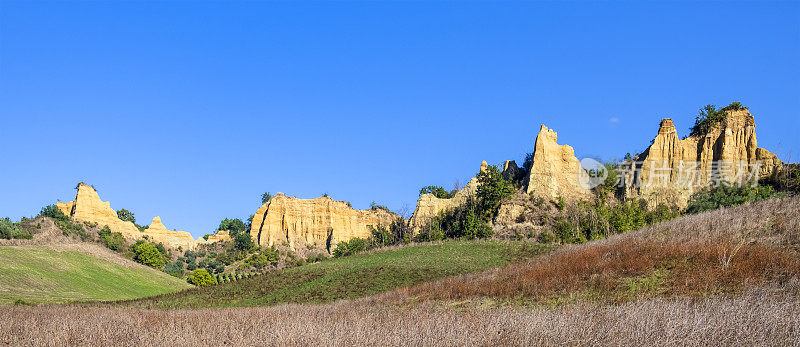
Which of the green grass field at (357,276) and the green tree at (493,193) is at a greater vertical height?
the green tree at (493,193)

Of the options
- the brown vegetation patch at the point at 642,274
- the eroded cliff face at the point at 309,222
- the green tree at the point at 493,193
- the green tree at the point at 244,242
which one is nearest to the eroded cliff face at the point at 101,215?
the green tree at the point at 244,242

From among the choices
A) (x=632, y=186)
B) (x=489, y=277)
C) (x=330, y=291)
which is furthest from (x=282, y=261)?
(x=489, y=277)

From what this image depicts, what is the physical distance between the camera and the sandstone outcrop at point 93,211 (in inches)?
3142

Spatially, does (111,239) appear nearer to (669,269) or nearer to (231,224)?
(231,224)

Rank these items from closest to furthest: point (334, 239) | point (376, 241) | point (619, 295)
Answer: point (619, 295) → point (376, 241) → point (334, 239)

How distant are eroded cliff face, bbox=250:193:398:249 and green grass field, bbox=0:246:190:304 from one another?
28.1 m

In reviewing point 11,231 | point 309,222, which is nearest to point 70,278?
point 11,231

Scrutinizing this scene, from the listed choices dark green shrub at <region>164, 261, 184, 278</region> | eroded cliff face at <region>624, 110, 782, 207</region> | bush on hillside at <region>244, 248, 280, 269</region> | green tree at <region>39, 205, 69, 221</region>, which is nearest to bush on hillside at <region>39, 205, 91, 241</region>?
green tree at <region>39, 205, 69, 221</region>

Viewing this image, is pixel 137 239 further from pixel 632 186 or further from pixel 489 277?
pixel 489 277

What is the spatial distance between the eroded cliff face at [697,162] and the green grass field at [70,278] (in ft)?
173

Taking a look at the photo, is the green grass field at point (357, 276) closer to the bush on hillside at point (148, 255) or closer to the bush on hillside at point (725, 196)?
the bush on hillside at point (725, 196)

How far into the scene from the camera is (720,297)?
A: 1086 centimetres

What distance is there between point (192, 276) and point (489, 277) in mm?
56645

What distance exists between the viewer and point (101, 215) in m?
81.2
